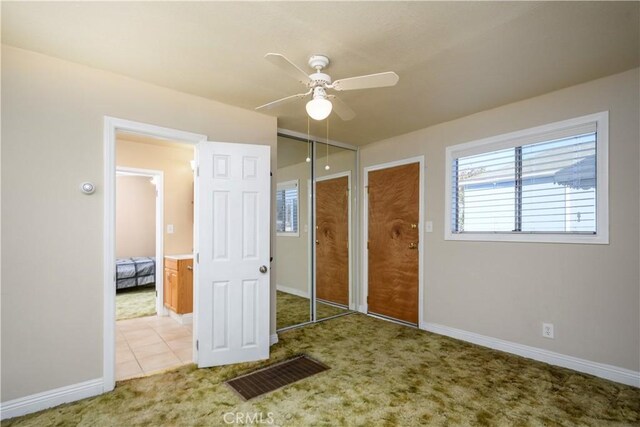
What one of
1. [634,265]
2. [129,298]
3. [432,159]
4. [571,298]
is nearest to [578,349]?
[571,298]

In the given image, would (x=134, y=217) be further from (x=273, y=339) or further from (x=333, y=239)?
(x=273, y=339)

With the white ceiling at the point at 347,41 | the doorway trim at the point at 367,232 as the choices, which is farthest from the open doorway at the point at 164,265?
the doorway trim at the point at 367,232

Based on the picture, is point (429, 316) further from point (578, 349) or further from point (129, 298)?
point (129, 298)

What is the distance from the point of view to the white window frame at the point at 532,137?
2659 millimetres

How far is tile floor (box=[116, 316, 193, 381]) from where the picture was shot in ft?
9.49

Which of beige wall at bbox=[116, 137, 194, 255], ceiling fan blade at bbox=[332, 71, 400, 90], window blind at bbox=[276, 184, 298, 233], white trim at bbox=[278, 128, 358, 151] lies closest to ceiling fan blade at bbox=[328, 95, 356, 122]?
ceiling fan blade at bbox=[332, 71, 400, 90]

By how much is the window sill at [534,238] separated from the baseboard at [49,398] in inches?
142

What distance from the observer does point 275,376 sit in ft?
8.88

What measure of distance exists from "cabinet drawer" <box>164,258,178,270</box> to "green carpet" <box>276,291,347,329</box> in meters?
1.52

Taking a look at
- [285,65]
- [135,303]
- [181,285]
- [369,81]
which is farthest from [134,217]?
[369,81]

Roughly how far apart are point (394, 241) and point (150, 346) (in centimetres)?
313

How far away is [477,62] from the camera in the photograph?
2352mm

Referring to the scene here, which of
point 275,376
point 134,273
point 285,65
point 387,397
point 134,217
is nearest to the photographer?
point 285,65

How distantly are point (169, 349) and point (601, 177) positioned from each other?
4334 mm
